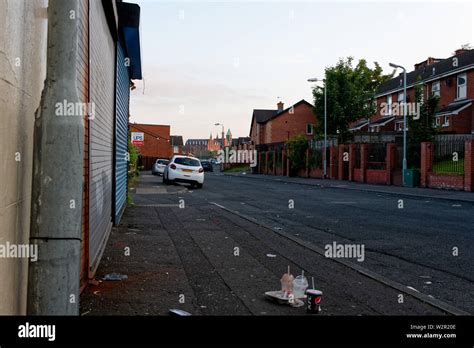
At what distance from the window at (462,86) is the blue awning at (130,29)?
116ft

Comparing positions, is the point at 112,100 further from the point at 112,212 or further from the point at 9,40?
the point at 9,40

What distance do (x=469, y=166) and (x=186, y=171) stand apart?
13.7 m

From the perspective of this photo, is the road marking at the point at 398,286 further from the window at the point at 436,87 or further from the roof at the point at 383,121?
the roof at the point at 383,121

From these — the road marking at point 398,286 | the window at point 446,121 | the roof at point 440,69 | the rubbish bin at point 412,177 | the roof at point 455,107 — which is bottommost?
the road marking at point 398,286

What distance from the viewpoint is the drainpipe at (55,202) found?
3.27m

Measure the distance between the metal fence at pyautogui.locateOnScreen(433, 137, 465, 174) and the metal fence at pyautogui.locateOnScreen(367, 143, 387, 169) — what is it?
16.0 feet

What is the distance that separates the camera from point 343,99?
5666 cm

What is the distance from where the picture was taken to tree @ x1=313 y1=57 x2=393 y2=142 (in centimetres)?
5628

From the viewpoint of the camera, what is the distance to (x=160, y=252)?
7812 millimetres
